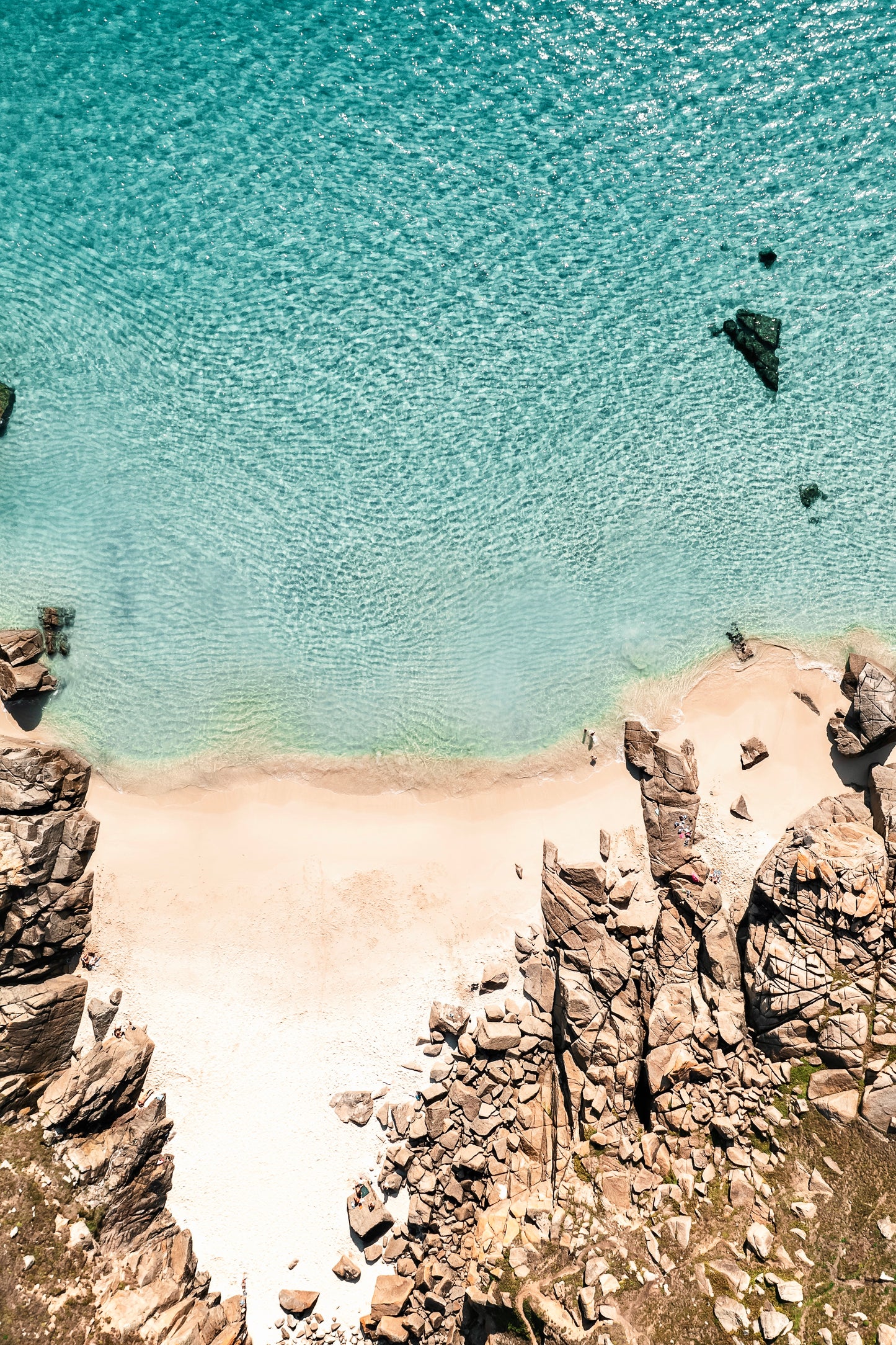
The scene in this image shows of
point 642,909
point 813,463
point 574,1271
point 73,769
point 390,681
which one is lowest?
point 574,1271

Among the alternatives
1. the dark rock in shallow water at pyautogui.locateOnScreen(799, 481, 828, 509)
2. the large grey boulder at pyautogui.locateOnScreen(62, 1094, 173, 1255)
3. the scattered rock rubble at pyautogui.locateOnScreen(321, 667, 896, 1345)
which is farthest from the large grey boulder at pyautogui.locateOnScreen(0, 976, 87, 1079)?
the dark rock in shallow water at pyautogui.locateOnScreen(799, 481, 828, 509)

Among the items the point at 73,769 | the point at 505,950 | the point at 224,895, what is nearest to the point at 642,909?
the point at 505,950

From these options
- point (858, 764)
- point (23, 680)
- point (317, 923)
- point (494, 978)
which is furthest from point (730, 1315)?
point (23, 680)

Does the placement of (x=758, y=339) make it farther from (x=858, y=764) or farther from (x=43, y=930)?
(x=43, y=930)

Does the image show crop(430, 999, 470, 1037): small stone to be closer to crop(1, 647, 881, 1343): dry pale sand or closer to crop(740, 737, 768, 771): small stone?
crop(1, 647, 881, 1343): dry pale sand

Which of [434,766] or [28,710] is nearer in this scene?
[28,710]

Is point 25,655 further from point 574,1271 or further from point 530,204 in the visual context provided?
point 574,1271
